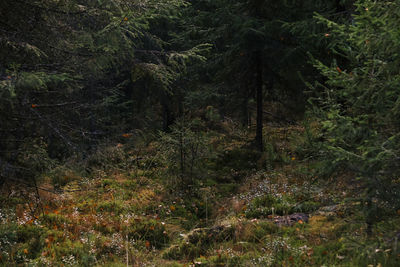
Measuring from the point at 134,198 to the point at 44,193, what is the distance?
2512mm

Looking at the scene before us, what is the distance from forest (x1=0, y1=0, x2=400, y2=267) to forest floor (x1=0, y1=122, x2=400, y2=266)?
4 cm

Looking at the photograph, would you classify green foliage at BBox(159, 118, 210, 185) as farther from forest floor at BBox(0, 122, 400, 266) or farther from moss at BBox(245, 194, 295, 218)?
moss at BBox(245, 194, 295, 218)

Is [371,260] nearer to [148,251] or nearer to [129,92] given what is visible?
[148,251]

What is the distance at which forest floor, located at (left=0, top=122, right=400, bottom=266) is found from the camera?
208 inches

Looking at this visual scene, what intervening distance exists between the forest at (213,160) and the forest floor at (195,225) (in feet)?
0.13

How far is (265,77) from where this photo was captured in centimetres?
1386

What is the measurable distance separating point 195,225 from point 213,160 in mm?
6275

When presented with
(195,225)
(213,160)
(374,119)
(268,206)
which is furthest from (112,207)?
(374,119)

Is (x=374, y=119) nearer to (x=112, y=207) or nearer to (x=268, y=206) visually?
(x=268, y=206)

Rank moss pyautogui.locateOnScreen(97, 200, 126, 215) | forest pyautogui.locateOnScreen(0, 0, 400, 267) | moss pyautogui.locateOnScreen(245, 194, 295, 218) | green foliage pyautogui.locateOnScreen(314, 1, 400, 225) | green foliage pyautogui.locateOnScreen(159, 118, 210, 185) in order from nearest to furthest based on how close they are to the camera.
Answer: green foliage pyautogui.locateOnScreen(314, 1, 400, 225) → forest pyautogui.locateOnScreen(0, 0, 400, 267) → moss pyautogui.locateOnScreen(245, 194, 295, 218) → moss pyautogui.locateOnScreen(97, 200, 126, 215) → green foliage pyautogui.locateOnScreen(159, 118, 210, 185)

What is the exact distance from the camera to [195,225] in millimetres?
7324

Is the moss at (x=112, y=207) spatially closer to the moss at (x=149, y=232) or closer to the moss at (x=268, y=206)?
the moss at (x=149, y=232)

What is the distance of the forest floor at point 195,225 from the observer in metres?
5.27


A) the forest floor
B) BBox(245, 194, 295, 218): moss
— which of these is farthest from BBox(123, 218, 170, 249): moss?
BBox(245, 194, 295, 218): moss
